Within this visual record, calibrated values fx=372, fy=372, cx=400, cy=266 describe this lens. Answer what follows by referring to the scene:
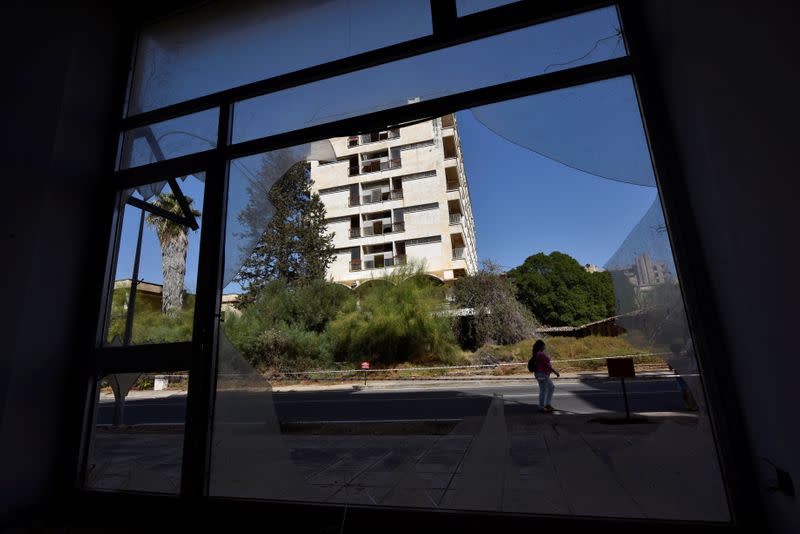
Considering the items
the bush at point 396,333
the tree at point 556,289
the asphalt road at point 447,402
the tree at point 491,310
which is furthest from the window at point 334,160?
the bush at point 396,333

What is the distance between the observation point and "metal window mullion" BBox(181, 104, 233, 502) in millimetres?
1368

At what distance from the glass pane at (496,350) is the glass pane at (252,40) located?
0.44 meters

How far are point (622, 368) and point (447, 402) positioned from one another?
3.88m

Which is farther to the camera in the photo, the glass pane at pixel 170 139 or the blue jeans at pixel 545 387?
the blue jeans at pixel 545 387

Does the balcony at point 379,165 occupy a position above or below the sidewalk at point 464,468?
above

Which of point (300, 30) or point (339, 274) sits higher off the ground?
point (339, 274)

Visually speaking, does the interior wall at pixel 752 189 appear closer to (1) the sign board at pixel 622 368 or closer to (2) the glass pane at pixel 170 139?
(1) the sign board at pixel 622 368

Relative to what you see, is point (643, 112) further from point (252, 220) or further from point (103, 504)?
point (103, 504)

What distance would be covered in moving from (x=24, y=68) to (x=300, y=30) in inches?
47.3

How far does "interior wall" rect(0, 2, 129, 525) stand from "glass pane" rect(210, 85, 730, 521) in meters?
0.69

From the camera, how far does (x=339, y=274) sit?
42.1 feet

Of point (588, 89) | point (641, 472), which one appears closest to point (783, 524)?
point (641, 472)

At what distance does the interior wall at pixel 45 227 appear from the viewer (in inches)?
57.7

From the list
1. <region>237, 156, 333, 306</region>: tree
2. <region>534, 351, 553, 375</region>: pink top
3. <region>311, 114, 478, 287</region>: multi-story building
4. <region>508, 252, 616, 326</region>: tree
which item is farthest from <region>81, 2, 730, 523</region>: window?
<region>311, 114, 478, 287</region>: multi-story building
